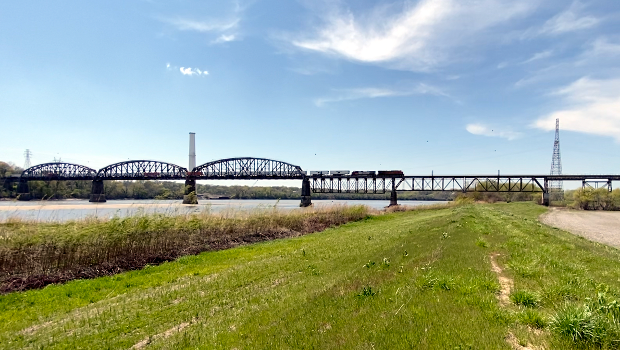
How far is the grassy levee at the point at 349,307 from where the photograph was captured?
4984 mm

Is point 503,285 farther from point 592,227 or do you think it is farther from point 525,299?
point 592,227

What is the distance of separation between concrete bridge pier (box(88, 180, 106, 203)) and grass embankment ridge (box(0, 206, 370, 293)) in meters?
128

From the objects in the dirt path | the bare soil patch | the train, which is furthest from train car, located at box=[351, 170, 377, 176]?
the bare soil patch

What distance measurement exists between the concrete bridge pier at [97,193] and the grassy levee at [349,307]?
138 m

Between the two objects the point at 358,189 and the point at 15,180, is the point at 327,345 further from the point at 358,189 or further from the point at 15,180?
the point at 15,180

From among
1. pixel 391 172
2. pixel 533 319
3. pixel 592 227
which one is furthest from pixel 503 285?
pixel 391 172

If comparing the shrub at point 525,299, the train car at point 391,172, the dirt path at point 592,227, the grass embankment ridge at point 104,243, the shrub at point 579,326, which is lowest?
the dirt path at point 592,227

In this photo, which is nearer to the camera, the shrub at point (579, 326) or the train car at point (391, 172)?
the shrub at point (579, 326)

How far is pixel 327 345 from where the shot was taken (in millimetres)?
5230

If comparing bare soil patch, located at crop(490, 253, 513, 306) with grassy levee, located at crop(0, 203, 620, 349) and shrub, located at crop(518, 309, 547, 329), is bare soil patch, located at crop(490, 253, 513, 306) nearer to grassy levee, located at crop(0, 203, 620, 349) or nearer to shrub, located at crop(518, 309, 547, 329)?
grassy levee, located at crop(0, 203, 620, 349)

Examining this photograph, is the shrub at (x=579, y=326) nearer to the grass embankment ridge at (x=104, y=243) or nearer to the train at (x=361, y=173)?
the grass embankment ridge at (x=104, y=243)

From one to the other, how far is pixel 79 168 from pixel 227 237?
182 m

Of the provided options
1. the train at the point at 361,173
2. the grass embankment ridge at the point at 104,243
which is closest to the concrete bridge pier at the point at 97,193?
the train at the point at 361,173

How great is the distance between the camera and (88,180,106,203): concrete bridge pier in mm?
131625
